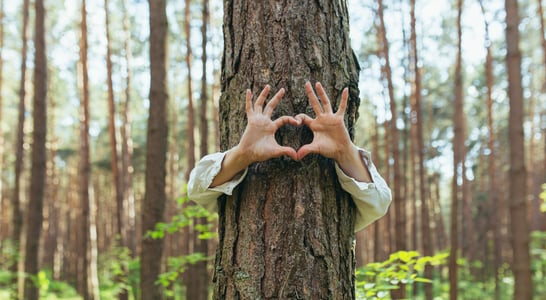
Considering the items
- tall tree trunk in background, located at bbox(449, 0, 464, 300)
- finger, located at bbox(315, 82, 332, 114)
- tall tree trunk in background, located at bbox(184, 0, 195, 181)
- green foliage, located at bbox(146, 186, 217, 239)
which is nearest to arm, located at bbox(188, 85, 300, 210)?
finger, located at bbox(315, 82, 332, 114)

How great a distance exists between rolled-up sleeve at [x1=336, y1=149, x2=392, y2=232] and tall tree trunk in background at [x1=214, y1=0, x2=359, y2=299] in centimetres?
5

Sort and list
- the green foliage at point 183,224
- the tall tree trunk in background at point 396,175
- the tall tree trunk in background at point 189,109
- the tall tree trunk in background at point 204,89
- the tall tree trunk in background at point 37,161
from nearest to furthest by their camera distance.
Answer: the green foliage at point 183,224, the tall tree trunk in background at point 37,161, the tall tree trunk in background at point 204,89, the tall tree trunk in background at point 396,175, the tall tree trunk in background at point 189,109

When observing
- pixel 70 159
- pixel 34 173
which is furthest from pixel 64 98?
pixel 34 173

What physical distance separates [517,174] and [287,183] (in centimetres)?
515

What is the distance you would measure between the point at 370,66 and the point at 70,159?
2221 cm

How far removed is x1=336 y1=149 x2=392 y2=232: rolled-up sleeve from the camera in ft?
6.30

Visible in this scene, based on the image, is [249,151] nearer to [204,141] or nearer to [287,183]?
[287,183]

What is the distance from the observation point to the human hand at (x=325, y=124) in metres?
1.85

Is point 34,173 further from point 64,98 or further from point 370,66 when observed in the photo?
point 64,98

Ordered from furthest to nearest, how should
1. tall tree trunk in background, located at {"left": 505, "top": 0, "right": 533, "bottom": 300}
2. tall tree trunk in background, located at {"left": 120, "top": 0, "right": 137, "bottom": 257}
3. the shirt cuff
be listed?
tall tree trunk in background, located at {"left": 120, "top": 0, "right": 137, "bottom": 257} < tall tree trunk in background, located at {"left": 505, "top": 0, "right": 533, "bottom": 300} < the shirt cuff

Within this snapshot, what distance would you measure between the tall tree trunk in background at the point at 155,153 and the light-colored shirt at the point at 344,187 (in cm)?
432

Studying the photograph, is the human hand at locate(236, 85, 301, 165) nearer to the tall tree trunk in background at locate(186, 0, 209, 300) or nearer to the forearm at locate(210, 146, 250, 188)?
the forearm at locate(210, 146, 250, 188)

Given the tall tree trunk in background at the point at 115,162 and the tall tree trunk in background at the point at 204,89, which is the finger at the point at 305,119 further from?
the tall tree trunk in background at the point at 115,162

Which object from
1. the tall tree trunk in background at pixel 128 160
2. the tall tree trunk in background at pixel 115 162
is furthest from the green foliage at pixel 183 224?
the tall tree trunk in background at pixel 128 160
